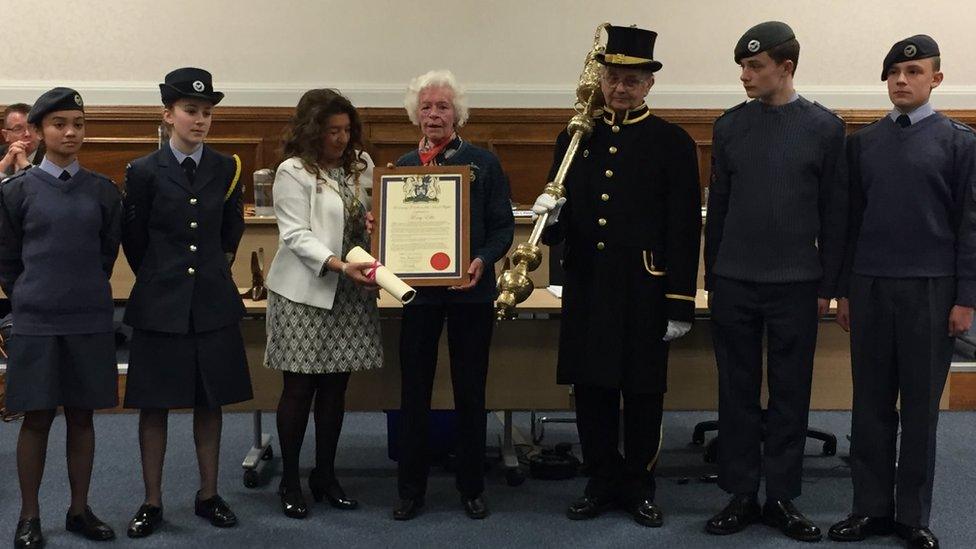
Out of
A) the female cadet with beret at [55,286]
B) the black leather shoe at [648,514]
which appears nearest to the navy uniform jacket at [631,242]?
the black leather shoe at [648,514]

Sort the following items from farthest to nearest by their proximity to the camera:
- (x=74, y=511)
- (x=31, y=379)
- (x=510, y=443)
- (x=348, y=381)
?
(x=510, y=443) < (x=348, y=381) < (x=74, y=511) < (x=31, y=379)

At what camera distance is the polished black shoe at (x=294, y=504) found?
11.9ft

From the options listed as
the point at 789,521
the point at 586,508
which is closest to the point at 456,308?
the point at 586,508

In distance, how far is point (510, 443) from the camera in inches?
171

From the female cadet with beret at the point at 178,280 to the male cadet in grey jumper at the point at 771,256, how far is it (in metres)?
1.72

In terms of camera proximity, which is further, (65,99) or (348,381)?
(348,381)

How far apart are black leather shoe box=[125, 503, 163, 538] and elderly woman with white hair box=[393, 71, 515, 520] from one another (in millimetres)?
836

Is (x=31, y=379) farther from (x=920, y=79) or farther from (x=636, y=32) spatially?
(x=920, y=79)

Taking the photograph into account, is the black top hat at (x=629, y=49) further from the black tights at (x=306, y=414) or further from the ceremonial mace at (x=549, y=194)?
the black tights at (x=306, y=414)

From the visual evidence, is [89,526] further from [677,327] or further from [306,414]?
[677,327]

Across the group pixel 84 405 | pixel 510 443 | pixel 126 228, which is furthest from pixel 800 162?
pixel 84 405

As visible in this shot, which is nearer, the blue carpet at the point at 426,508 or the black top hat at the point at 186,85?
the black top hat at the point at 186,85

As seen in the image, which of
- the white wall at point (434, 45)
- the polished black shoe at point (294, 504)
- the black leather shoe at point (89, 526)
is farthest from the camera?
the white wall at point (434, 45)

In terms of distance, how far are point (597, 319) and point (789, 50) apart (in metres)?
1.09
